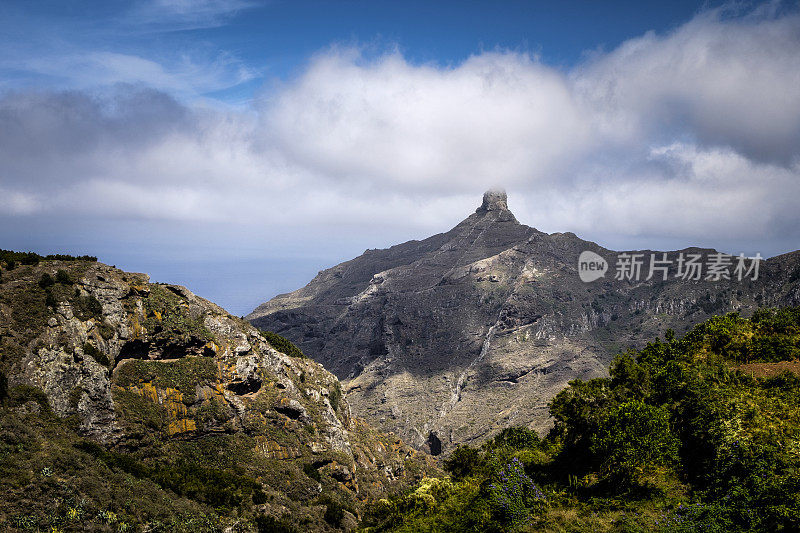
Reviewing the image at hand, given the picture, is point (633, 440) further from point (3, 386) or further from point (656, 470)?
point (3, 386)

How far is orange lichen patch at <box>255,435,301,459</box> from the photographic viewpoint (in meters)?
72.6

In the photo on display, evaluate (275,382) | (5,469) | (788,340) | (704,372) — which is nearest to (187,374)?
(275,382)

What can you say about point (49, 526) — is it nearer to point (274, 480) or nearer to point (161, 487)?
point (161, 487)

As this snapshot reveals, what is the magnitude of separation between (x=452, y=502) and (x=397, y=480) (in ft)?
207

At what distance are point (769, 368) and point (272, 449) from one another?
6525 centimetres

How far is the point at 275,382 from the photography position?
3383 inches

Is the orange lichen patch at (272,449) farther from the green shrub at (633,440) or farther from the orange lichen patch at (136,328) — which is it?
the green shrub at (633,440)

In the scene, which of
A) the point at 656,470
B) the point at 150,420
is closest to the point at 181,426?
the point at 150,420

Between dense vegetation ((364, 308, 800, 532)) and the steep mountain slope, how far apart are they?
2461cm

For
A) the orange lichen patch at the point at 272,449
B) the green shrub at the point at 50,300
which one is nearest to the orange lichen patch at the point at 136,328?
the green shrub at the point at 50,300

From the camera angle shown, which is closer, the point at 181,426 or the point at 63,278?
the point at 63,278

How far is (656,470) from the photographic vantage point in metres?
32.9

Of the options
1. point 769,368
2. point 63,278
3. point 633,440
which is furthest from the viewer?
point 63,278

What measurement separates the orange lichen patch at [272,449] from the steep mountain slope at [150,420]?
22 centimetres
